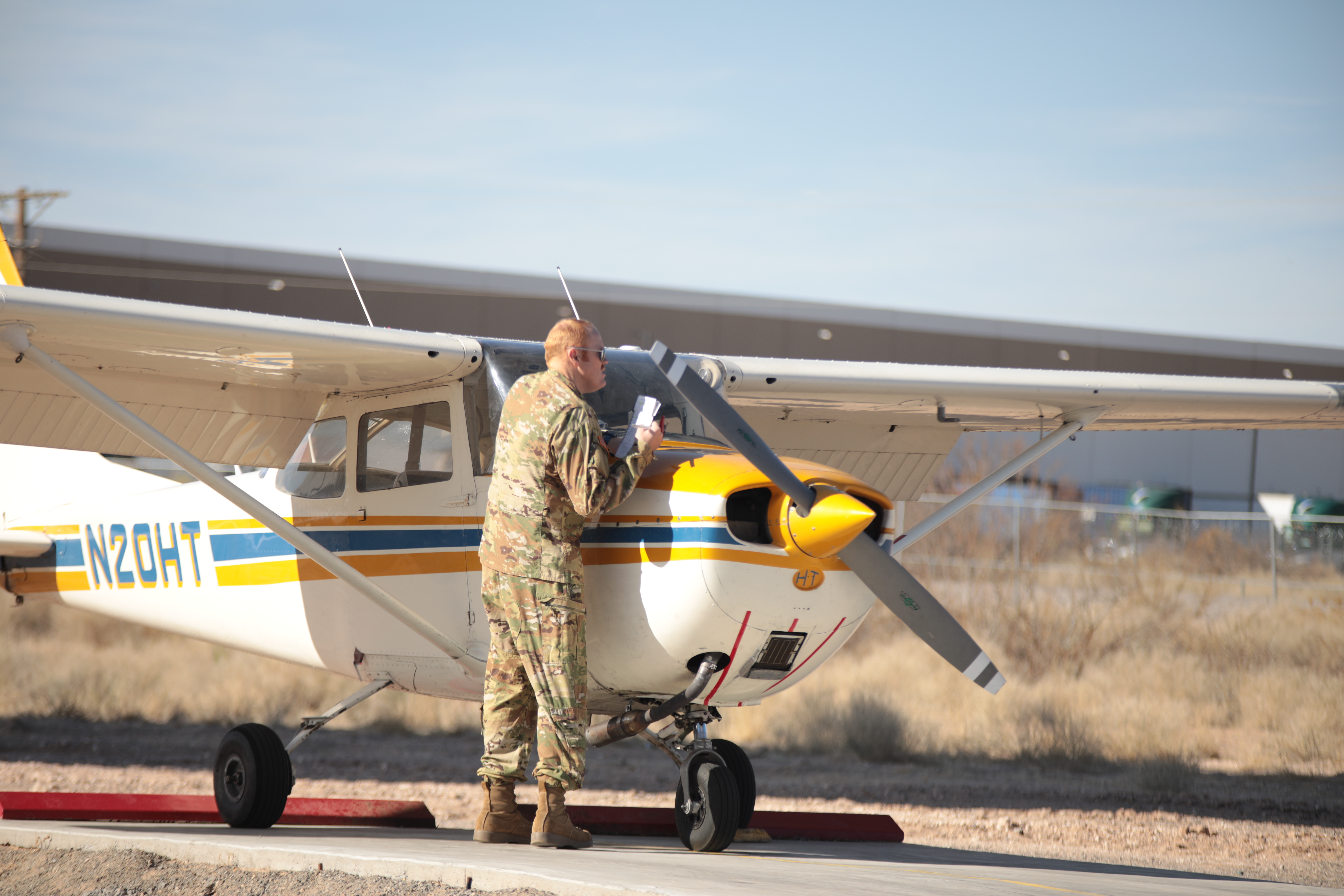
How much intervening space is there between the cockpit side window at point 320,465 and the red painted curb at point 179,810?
1870 millimetres

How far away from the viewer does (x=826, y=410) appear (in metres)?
7.80

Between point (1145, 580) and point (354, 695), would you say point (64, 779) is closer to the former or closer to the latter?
point (354, 695)

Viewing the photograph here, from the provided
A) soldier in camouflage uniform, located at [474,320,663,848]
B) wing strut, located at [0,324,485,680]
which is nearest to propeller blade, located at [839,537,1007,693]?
soldier in camouflage uniform, located at [474,320,663,848]

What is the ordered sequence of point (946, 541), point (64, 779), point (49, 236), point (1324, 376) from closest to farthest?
point (64, 779) < point (946, 541) < point (49, 236) < point (1324, 376)

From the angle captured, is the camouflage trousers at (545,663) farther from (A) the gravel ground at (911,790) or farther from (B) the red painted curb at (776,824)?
(A) the gravel ground at (911,790)

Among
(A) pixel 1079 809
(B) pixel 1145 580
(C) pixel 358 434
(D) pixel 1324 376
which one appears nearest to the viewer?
(C) pixel 358 434

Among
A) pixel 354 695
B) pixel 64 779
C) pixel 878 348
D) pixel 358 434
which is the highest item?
pixel 878 348

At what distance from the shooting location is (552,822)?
5133 mm

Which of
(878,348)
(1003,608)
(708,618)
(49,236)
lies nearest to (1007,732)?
(1003,608)

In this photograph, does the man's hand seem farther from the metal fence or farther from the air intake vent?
the metal fence

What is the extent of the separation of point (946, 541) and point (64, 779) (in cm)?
1641

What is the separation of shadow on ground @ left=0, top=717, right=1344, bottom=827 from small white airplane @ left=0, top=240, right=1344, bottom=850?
10.8 feet

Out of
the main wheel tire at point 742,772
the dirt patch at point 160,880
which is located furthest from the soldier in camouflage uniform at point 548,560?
the main wheel tire at point 742,772

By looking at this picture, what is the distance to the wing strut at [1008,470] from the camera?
7.18m
